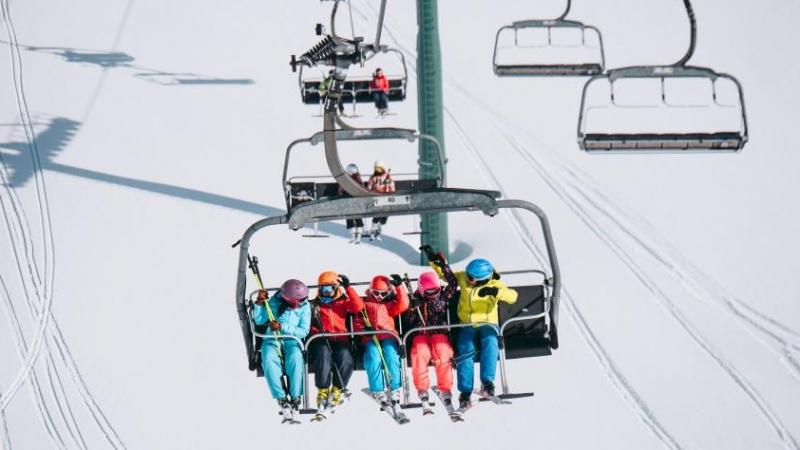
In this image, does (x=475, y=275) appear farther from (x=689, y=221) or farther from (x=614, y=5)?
(x=614, y=5)

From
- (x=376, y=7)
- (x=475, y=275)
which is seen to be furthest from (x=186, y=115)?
(x=475, y=275)

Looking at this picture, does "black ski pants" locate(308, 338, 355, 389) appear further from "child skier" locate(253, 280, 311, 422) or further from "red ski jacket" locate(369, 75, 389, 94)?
"red ski jacket" locate(369, 75, 389, 94)

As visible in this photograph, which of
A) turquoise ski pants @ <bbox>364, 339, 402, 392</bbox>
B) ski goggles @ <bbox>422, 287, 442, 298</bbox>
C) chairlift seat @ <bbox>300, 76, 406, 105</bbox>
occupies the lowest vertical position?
turquoise ski pants @ <bbox>364, 339, 402, 392</bbox>

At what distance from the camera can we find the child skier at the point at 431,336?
26.7 feet

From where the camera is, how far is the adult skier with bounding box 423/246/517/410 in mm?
8047

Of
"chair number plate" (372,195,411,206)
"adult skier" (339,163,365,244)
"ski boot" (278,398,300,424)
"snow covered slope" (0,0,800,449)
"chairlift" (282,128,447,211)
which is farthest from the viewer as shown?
"adult skier" (339,163,365,244)

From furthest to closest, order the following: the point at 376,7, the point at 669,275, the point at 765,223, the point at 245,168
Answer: the point at 376,7 < the point at 245,168 < the point at 765,223 < the point at 669,275

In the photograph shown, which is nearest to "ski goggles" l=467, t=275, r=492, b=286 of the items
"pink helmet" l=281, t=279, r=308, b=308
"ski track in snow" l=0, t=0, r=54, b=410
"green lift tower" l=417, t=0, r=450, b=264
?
"pink helmet" l=281, t=279, r=308, b=308

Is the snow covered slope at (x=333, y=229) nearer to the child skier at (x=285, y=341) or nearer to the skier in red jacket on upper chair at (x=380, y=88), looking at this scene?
the skier in red jacket on upper chair at (x=380, y=88)

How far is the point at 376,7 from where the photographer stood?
82.6 ft

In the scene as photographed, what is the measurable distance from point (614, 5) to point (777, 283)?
1291cm

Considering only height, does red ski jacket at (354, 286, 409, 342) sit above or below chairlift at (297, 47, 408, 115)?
below

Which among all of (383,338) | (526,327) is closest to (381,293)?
(383,338)

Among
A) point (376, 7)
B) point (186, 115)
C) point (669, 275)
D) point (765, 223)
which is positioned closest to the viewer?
point (669, 275)
